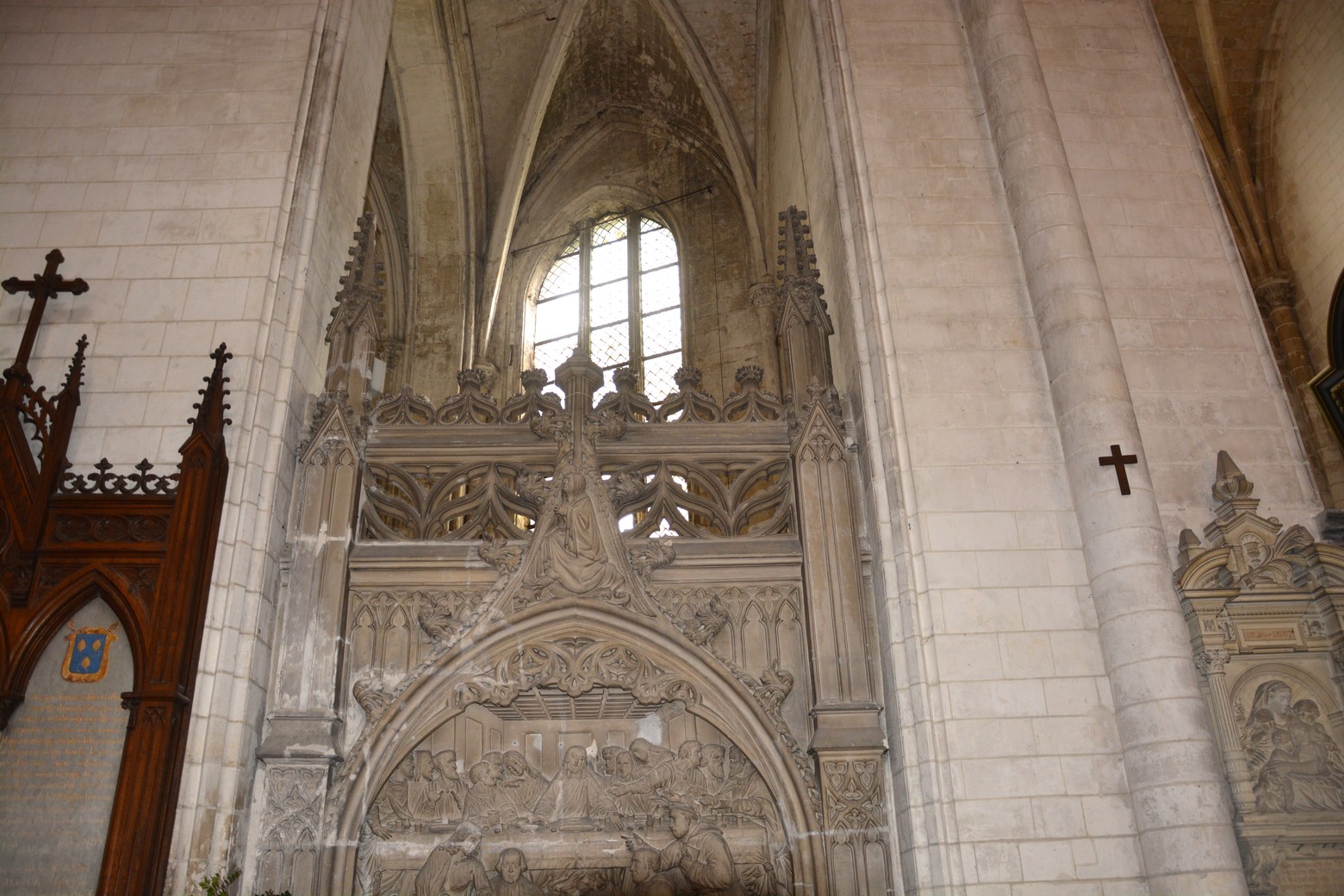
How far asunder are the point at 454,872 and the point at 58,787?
6.98 feet

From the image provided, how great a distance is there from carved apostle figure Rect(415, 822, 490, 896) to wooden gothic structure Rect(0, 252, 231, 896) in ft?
4.83

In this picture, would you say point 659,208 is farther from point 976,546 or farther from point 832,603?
point 976,546

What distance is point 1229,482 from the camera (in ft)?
21.9

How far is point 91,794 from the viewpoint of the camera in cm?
586

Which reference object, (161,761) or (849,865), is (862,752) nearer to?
(849,865)

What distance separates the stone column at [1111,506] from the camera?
5.75 meters

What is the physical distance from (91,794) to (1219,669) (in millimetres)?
5920

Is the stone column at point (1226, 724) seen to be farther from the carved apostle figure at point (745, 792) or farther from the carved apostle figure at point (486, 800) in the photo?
the carved apostle figure at point (486, 800)

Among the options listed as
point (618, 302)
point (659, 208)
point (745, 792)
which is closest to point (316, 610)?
point (745, 792)

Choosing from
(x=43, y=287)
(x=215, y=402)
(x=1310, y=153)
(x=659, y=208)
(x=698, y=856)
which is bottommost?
(x=698, y=856)

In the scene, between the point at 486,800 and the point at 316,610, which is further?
the point at 316,610

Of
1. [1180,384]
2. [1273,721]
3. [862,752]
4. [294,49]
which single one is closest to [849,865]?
[862,752]

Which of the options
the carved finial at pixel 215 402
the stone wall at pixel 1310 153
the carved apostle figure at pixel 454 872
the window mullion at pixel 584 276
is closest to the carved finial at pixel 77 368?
the carved finial at pixel 215 402

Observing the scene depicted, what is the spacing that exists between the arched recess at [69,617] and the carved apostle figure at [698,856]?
2.95 m
